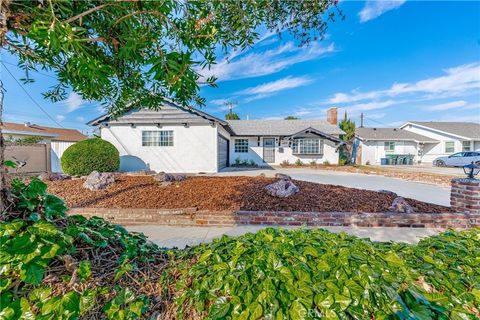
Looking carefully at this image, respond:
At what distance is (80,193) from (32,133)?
2031cm

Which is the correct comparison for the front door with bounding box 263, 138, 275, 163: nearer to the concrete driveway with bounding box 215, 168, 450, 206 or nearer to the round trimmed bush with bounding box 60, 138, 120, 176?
the concrete driveway with bounding box 215, 168, 450, 206

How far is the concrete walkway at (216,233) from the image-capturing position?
387cm

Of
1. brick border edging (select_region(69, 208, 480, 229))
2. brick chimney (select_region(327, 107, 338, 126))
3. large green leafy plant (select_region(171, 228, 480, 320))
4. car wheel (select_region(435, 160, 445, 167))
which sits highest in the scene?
brick chimney (select_region(327, 107, 338, 126))

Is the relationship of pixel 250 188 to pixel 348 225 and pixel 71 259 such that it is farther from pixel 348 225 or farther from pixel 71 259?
pixel 71 259

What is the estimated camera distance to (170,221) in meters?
4.61

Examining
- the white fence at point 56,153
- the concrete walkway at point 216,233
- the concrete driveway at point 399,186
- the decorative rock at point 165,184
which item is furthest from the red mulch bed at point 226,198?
the white fence at point 56,153

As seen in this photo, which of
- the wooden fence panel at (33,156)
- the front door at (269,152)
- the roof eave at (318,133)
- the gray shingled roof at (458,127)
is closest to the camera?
the wooden fence panel at (33,156)

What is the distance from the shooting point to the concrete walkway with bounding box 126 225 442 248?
3.87 m

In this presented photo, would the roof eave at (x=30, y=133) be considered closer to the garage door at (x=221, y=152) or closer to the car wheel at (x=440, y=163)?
the garage door at (x=221, y=152)

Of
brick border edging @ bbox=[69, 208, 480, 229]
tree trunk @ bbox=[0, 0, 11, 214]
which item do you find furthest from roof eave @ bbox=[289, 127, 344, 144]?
tree trunk @ bbox=[0, 0, 11, 214]

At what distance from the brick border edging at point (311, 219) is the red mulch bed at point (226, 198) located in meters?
0.37

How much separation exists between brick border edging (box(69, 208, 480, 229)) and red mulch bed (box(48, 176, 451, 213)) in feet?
1.23

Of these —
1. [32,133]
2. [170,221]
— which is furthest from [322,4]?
[32,133]

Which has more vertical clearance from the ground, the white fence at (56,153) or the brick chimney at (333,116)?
the brick chimney at (333,116)
